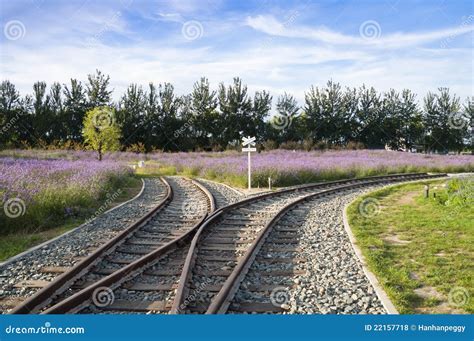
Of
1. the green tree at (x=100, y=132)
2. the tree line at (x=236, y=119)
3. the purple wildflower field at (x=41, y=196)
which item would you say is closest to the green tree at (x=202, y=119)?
the tree line at (x=236, y=119)

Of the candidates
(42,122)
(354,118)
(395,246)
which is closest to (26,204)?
(395,246)

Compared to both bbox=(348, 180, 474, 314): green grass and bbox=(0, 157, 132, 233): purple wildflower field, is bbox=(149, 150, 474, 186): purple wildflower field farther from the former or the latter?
bbox=(0, 157, 132, 233): purple wildflower field

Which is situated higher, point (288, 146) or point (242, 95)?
point (242, 95)

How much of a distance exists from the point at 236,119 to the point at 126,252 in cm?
4927

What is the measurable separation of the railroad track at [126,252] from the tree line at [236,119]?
40.4 m

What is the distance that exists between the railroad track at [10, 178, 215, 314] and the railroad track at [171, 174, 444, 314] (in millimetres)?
560

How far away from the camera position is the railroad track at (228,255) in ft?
14.9

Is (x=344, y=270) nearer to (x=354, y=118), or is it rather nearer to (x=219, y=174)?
(x=219, y=174)

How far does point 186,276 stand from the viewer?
16.7 feet

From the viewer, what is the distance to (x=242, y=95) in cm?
5709

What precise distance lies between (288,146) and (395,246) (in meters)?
39.9

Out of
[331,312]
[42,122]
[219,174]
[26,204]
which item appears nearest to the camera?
[331,312]

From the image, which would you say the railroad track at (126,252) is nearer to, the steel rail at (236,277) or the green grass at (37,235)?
the steel rail at (236,277)

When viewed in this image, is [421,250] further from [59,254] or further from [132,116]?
[132,116]
